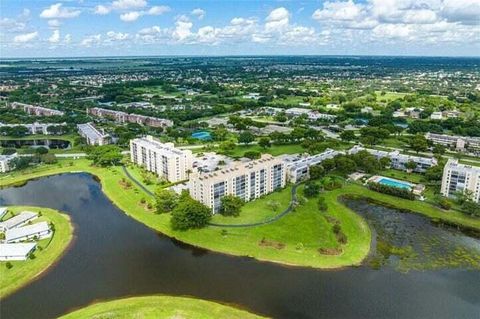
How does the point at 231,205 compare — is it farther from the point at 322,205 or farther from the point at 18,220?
the point at 18,220

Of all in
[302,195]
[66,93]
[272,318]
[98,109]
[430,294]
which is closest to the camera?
[272,318]

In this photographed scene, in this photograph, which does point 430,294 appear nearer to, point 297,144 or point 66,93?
point 297,144

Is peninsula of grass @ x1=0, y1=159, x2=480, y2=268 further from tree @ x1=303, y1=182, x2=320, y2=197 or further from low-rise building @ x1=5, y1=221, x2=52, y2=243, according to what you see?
low-rise building @ x1=5, y1=221, x2=52, y2=243

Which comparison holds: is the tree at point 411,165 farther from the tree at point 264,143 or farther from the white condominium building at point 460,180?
the tree at point 264,143

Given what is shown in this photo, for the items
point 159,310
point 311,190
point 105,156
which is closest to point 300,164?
point 311,190

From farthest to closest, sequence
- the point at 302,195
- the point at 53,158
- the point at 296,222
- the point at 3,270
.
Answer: the point at 53,158 → the point at 302,195 → the point at 296,222 → the point at 3,270

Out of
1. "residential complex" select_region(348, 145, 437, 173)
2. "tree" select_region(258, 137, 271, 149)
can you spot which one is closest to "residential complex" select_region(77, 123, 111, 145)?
"tree" select_region(258, 137, 271, 149)

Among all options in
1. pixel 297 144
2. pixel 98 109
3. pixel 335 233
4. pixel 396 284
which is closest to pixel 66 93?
pixel 98 109

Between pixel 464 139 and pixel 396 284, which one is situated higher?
pixel 464 139
